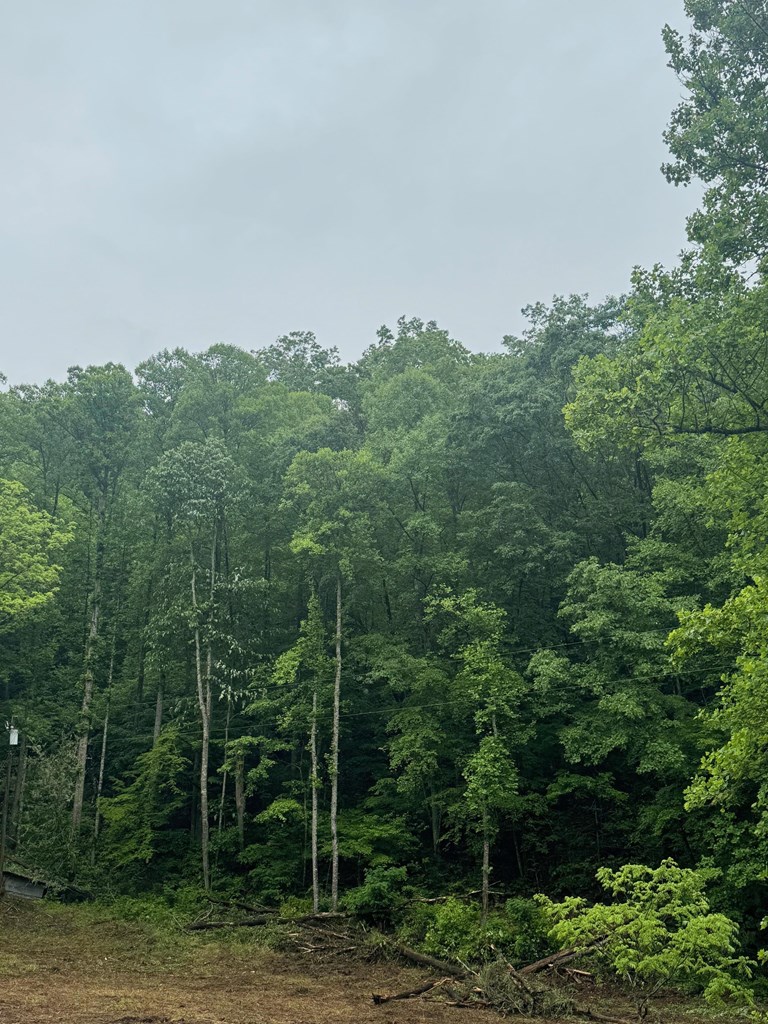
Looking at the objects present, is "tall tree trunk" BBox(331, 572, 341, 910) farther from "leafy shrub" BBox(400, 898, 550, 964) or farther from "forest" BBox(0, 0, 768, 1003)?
"leafy shrub" BBox(400, 898, 550, 964)

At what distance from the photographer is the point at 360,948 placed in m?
13.8

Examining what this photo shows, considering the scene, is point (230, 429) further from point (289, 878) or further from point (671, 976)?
point (671, 976)

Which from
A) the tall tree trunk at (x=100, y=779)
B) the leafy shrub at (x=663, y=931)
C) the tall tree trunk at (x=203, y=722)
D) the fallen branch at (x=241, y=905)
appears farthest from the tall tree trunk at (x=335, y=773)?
the leafy shrub at (x=663, y=931)

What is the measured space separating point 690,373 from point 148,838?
18439mm

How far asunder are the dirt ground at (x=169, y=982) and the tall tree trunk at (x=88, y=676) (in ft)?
17.1

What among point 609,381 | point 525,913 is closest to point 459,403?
point 609,381

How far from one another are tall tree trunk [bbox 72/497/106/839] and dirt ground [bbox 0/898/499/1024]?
5.21m

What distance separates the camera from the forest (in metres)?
10.4

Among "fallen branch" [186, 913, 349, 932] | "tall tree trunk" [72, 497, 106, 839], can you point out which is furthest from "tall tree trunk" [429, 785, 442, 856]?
"tall tree trunk" [72, 497, 106, 839]

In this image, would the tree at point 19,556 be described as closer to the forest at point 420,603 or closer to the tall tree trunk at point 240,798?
the forest at point 420,603

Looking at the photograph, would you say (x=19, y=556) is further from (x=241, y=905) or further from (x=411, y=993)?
(x=411, y=993)

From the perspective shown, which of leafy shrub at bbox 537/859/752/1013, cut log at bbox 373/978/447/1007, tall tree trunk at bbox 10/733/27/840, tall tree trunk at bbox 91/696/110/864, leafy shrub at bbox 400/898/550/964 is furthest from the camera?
tall tree trunk at bbox 91/696/110/864

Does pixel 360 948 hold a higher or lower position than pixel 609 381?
lower

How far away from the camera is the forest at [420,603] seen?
34.1ft
